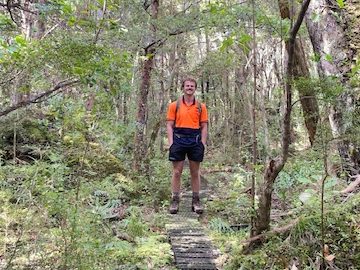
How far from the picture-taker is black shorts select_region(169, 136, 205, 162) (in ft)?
18.1

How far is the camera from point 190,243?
4.55 m

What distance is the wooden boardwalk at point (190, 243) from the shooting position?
13.4ft

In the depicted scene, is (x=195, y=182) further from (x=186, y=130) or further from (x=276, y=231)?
(x=276, y=231)

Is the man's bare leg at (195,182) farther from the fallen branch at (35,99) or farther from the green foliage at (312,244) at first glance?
the fallen branch at (35,99)

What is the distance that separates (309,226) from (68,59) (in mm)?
2555

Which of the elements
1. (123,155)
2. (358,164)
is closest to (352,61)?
(358,164)

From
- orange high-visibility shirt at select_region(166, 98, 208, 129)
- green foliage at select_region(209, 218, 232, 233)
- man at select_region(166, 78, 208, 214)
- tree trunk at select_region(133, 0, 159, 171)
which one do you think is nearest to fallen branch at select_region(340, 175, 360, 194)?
green foliage at select_region(209, 218, 232, 233)

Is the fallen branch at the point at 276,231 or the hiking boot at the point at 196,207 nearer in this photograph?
the fallen branch at the point at 276,231

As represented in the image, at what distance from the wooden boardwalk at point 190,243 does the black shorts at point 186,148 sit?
815 millimetres

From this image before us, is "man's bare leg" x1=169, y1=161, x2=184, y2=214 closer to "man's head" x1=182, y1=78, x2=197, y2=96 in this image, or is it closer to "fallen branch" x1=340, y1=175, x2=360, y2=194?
"man's head" x1=182, y1=78, x2=197, y2=96

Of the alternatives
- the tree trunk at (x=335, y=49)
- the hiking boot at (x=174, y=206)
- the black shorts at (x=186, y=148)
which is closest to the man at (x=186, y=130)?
the black shorts at (x=186, y=148)

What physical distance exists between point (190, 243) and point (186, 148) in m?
1.42

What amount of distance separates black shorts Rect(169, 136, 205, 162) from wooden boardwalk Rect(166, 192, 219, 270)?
0.82 meters

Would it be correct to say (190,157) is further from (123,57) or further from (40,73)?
(40,73)
